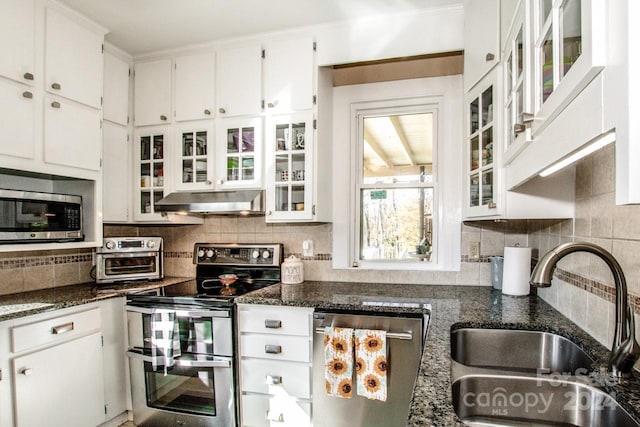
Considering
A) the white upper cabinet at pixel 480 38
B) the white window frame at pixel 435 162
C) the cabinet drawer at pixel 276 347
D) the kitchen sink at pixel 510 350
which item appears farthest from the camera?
the white window frame at pixel 435 162

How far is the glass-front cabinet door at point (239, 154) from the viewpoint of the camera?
2.40 meters

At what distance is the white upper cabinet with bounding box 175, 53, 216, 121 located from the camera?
2496mm

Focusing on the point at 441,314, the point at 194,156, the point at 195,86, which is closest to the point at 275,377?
the point at 441,314

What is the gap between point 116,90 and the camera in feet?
8.30

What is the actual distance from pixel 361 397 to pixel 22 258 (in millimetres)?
2259

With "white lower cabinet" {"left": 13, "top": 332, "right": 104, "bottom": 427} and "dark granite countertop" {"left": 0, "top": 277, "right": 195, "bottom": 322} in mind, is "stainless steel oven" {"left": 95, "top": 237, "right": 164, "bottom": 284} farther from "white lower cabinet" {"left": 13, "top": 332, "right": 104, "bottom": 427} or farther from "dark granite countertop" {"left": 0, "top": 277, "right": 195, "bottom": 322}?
"white lower cabinet" {"left": 13, "top": 332, "right": 104, "bottom": 427}

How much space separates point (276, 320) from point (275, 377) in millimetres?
334

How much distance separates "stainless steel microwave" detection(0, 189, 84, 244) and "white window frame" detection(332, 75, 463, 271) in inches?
68.0

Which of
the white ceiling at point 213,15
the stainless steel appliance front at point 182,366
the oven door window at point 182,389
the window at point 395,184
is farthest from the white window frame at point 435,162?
the oven door window at point 182,389

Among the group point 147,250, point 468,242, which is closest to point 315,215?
point 468,242

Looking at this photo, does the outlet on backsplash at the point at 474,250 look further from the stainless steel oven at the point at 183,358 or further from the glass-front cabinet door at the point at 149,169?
the glass-front cabinet door at the point at 149,169

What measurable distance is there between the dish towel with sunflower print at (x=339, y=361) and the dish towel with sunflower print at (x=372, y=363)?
5 centimetres

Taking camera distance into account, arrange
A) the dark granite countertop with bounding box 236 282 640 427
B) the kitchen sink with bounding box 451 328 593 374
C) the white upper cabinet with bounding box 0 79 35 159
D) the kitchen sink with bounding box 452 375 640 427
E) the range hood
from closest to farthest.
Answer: the dark granite countertop with bounding box 236 282 640 427 < the kitchen sink with bounding box 452 375 640 427 < the kitchen sink with bounding box 451 328 593 374 < the white upper cabinet with bounding box 0 79 35 159 < the range hood

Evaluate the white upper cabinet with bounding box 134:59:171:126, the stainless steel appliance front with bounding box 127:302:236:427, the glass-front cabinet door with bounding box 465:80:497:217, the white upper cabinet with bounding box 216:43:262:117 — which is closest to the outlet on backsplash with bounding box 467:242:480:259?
the glass-front cabinet door with bounding box 465:80:497:217
